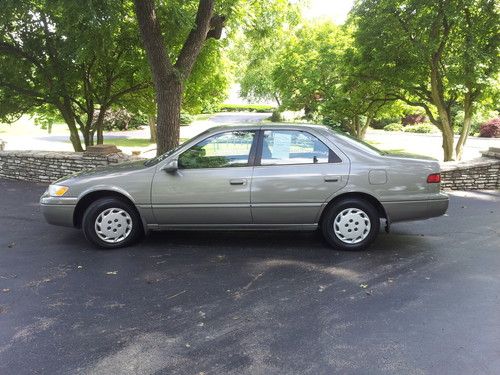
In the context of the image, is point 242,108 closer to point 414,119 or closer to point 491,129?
point 414,119

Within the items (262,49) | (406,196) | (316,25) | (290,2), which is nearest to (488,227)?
(406,196)

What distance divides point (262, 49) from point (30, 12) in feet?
22.6

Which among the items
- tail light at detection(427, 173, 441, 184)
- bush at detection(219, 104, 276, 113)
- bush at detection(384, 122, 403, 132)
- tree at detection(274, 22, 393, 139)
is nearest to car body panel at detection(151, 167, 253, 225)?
tail light at detection(427, 173, 441, 184)

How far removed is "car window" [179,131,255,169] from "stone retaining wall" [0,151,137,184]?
4176mm

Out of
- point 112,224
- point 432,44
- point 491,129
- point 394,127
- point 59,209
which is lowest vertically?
point 112,224

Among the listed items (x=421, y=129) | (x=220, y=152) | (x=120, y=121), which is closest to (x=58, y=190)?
(x=220, y=152)

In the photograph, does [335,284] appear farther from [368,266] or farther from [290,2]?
[290,2]

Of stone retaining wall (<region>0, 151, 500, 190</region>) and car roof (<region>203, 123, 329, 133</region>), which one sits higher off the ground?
car roof (<region>203, 123, 329, 133</region>)

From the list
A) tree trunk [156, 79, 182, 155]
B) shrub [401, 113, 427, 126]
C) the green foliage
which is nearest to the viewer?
tree trunk [156, 79, 182, 155]

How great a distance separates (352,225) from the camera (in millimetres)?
5113

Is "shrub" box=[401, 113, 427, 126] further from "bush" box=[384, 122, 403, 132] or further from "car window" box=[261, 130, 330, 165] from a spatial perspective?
"car window" box=[261, 130, 330, 165]

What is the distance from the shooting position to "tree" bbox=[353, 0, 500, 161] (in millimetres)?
9812

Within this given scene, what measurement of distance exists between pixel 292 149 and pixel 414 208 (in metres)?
1.56

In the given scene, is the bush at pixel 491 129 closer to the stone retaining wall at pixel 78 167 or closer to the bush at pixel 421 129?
the bush at pixel 421 129
